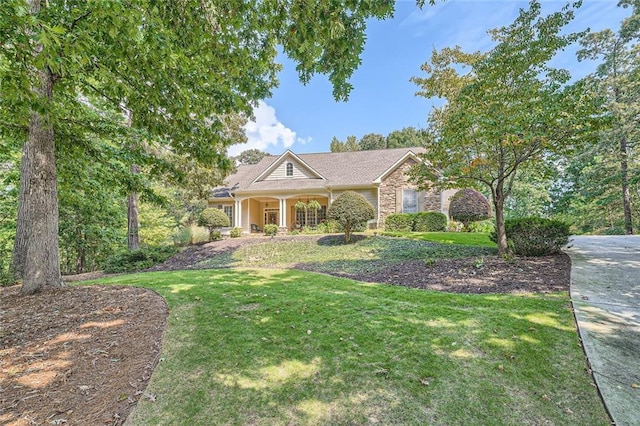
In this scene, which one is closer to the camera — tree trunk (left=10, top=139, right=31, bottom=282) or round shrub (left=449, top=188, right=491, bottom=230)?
tree trunk (left=10, top=139, right=31, bottom=282)

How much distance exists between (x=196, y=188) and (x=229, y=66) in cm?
1344

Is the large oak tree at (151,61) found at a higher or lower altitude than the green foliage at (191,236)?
higher

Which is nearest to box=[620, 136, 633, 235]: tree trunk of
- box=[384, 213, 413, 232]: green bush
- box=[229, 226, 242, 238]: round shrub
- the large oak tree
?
box=[384, 213, 413, 232]: green bush

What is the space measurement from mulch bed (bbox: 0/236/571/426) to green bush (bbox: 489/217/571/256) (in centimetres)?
86

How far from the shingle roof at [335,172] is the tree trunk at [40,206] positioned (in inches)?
583

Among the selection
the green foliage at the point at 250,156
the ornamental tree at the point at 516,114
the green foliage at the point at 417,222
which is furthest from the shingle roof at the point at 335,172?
the green foliage at the point at 250,156

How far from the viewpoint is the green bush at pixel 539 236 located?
7.95 m

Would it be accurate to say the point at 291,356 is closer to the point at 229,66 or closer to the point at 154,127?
the point at 229,66

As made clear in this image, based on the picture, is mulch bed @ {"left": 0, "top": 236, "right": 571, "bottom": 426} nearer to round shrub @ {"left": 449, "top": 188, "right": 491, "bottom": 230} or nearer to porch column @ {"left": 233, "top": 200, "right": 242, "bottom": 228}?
round shrub @ {"left": 449, "top": 188, "right": 491, "bottom": 230}

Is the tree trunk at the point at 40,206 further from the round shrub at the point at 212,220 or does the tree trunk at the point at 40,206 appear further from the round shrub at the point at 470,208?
the round shrub at the point at 470,208

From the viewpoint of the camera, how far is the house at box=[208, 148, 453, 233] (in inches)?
746

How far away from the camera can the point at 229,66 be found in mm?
5129

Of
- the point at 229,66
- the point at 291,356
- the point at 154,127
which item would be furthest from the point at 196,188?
the point at 291,356

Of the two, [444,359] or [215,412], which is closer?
[215,412]
